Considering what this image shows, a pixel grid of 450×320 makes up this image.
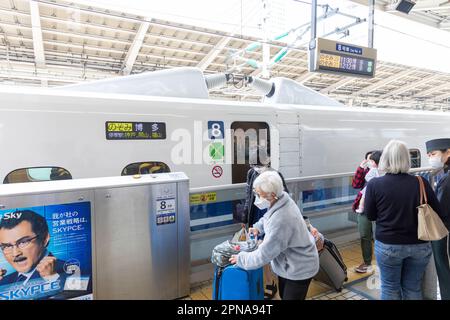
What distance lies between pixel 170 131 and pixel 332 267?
255 cm

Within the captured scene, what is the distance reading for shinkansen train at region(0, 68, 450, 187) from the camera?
3188 mm

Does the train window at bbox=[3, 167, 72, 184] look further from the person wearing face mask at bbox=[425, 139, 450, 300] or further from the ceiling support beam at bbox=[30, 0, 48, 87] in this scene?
the ceiling support beam at bbox=[30, 0, 48, 87]

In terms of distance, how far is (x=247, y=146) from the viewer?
15.0 ft

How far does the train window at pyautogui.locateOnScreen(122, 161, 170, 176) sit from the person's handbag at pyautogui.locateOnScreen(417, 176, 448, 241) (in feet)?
8.88

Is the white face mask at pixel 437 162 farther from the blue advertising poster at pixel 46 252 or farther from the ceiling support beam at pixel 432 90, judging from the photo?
the ceiling support beam at pixel 432 90

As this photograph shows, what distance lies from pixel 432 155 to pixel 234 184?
2.31 m

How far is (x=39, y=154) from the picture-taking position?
319 cm

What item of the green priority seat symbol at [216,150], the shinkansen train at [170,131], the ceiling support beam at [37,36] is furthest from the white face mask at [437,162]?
the ceiling support beam at [37,36]

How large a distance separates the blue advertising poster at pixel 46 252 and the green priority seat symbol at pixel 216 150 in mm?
1823

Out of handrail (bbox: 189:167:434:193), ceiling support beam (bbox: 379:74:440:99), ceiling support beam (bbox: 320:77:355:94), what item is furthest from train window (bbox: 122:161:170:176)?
ceiling support beam (bbox: 379:74:440:99)

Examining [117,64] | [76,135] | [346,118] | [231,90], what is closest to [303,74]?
[231,90]

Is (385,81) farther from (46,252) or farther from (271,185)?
(46,252)

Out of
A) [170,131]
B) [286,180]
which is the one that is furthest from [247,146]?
[170,131]

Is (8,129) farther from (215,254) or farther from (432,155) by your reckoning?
(432,155)
